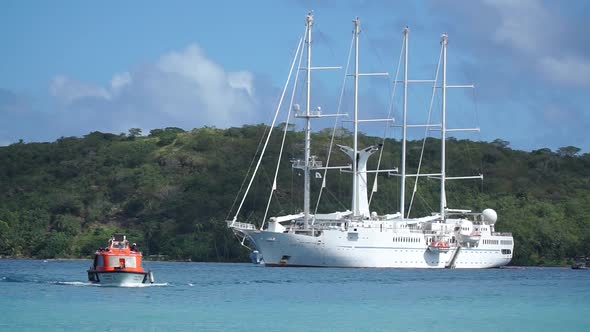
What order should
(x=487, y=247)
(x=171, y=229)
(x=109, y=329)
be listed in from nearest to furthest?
(x=109, y=329), (x=487, y=247), (x=171, y=229)

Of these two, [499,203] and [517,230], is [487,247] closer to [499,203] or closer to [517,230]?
[517,230]

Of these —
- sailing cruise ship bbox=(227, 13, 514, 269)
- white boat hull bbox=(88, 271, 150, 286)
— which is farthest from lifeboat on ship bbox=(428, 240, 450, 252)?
white boat hull bbox=(88, 271, 150, 286)

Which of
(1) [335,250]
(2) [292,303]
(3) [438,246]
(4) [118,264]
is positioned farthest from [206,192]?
(2) [292,303]

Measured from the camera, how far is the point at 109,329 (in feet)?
148

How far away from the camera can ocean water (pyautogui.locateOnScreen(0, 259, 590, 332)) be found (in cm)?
4841

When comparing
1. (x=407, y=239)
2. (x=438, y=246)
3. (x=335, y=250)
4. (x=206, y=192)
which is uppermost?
(x=206, y=192)

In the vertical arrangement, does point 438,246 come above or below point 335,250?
above

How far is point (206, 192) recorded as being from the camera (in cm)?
13388

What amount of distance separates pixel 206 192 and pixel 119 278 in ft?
237

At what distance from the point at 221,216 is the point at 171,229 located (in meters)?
5.68

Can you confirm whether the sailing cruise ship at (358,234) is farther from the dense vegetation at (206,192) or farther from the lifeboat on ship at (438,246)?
the dense vegetation at (206,192)

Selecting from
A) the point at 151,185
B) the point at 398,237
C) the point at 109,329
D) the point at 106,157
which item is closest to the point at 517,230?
the point at 398,237

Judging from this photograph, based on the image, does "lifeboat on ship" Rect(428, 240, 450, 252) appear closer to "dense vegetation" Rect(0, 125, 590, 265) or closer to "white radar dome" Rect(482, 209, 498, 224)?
"white radar dome" Rect(482, 209, 498, 224)

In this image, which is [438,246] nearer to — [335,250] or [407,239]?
[407,239]
